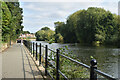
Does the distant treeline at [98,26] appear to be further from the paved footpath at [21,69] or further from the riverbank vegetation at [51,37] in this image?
the paved footpath at [21,69]

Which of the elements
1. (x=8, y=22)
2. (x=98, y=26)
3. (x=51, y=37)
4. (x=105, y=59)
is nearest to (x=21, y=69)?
(x=51, y=37)

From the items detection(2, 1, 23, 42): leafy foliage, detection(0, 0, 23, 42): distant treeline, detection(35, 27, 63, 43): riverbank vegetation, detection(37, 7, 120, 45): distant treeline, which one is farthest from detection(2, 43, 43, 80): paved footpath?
detection(37, 7, 120, 45): distant treeline

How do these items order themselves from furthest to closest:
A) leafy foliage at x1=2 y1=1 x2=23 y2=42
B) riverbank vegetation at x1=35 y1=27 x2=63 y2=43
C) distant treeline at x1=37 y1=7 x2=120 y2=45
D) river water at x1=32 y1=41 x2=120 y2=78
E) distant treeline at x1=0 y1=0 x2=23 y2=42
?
distant treeline at x1=37 y1=7 x2=120 y2=45 → leafy foliage at x1=2 y1=1 x2=23 y2=42 → distant treeline at x1=0 y1=0 x2=23 y2=42 → river water at x1=32 y1=41 x2=120 y2=78 → riverbank vegetation at x1=35 y1=27 x2=63 y2=43

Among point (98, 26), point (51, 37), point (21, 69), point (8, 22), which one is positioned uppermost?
point (98, 26)

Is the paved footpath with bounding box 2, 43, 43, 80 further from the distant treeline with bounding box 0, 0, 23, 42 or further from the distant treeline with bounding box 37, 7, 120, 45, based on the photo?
the distant treeline with bounding box 37, 7, 120, 45

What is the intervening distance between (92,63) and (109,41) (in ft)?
171

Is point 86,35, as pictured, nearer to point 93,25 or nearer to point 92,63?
point 93,25

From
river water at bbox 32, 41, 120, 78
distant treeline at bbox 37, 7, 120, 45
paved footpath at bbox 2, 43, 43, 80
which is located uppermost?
distant treeline at bbox 37, 7, 120, 45

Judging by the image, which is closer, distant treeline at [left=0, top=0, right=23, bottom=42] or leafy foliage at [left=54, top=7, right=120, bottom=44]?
distant treeline at [left=0, top=0, right=23, bottom=42]

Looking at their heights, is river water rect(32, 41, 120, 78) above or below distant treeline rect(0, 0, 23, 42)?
below

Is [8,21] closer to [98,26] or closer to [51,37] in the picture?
[51,37]

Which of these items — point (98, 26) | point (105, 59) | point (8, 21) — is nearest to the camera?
point (8, 21)

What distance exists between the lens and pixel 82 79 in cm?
356

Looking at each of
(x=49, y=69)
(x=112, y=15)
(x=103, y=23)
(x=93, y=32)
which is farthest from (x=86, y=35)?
(x=49, y=69)
